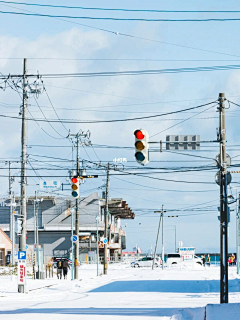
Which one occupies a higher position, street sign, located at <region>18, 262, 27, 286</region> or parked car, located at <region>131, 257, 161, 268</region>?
street sign, located at <region>18, 262, 27, 286</region>

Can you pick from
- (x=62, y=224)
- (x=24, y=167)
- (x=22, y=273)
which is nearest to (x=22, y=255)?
(x=22, y=273)

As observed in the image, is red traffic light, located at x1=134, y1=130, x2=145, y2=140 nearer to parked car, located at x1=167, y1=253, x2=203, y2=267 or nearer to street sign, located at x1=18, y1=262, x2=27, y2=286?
street sign, located at x1=18, y1=262, x2=27, y2=286

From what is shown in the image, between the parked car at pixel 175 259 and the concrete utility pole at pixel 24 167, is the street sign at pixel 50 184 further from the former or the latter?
the concrete utility pole at pixel 24 167

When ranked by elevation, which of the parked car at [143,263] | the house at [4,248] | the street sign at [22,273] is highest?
the street sign at [22,273]

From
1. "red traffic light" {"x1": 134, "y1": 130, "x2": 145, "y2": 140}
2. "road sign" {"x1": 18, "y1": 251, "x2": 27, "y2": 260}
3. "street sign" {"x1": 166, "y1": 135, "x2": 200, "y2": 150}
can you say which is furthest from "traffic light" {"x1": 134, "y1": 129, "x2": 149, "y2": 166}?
"road sign" {"x1": 18, "y1": 251, "x2": 27, "y2": 260}

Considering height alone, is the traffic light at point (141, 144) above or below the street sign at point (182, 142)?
below

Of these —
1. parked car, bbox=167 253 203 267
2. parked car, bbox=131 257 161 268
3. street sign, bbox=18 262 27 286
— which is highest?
street sign, bbox=18 262 27 286

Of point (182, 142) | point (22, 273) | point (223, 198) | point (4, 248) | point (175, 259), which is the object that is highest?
point (182, 142)

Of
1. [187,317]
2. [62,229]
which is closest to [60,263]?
[187,317]

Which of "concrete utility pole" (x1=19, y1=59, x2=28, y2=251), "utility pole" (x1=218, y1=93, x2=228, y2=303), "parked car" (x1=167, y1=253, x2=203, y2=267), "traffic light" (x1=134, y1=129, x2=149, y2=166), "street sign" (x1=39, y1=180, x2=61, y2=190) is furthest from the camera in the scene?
"parked car" (x1=167, y1=253, x2=203, y2=267)

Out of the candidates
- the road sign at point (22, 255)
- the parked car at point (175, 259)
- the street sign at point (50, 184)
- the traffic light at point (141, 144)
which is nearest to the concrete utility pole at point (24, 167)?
the road sign at point (22, 255)

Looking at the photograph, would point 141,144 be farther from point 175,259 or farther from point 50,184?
point 175,259

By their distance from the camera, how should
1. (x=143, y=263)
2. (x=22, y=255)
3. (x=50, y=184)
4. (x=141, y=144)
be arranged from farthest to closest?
(x=143, y=263) → (x=50, y=184) → (x=22, y=255) → (x=141, y=144)

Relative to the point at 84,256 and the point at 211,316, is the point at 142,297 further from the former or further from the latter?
the point at 84,256
